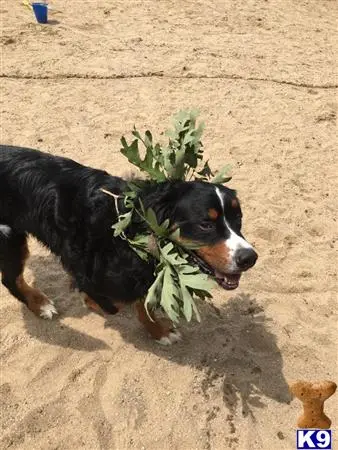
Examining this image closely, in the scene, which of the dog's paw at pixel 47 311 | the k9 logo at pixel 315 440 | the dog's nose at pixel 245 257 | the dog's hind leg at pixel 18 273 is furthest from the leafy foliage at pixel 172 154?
the k9 logo at pixel 315 440

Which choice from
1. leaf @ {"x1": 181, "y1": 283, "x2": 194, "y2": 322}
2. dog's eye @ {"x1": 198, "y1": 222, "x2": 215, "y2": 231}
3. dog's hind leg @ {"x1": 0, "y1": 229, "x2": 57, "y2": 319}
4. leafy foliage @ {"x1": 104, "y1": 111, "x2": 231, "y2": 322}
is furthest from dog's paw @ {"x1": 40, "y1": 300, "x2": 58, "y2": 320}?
dog's eye @ {"x1": 198, "y1": 222, "x2": 215, "y2": 231}

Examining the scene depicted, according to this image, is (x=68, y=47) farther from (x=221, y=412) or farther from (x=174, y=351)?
(x=221, y=412)

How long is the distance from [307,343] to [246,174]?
7.80 ft

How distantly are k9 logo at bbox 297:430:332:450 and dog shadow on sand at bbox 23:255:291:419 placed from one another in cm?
39

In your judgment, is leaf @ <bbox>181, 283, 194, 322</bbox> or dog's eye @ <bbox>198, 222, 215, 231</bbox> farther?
dog's eye @ <bbox>198, 222, 215, 231</bbox>

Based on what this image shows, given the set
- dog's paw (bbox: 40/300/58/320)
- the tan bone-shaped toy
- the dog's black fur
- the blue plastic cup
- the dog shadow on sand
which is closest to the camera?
the tan bone-shaped toy

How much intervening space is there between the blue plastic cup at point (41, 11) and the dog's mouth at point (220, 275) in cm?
722

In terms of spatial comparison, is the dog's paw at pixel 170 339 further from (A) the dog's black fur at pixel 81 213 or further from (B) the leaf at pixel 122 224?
(B) the leaf at pixel 122 224

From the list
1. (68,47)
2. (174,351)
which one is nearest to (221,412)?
(174,351)

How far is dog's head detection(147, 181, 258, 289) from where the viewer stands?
10.0 feet

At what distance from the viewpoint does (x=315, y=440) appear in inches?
124

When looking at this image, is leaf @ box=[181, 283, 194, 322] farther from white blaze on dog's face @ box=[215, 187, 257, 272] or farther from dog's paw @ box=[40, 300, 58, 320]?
dog's paw @ box=[40, 300, 58, 320]

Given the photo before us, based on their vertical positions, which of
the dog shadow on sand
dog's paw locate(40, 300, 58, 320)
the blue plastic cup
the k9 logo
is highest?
the blue plastic cup

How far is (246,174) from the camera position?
5.72 meters
